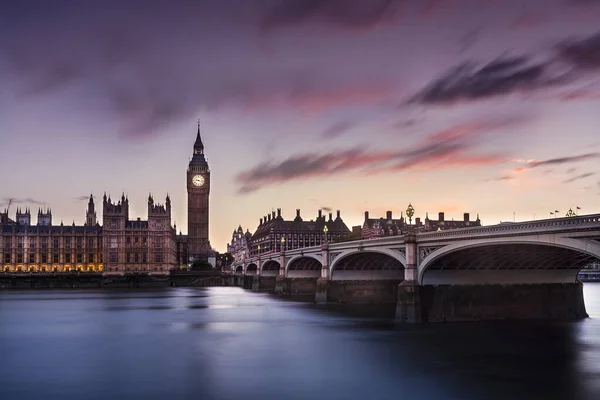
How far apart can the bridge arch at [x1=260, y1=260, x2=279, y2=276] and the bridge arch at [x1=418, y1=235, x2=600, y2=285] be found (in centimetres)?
8264

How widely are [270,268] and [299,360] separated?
101m

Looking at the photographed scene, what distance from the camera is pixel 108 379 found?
3391 cm

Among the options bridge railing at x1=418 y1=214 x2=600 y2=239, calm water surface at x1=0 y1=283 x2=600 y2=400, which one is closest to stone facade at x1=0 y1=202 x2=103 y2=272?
calm water surface at x1=0 y1=283 x2=600 y2=400

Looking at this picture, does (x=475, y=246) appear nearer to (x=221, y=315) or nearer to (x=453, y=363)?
(x=453, y=363)

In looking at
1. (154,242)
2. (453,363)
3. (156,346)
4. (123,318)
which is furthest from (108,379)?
(154,242)

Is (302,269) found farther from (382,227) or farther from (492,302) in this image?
(382,227)

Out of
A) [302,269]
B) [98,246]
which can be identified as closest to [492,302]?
[302,269]

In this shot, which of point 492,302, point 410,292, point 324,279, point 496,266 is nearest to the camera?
point 410,292

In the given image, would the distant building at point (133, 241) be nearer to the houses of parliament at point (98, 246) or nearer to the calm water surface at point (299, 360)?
the houses of parliament at point (98, 246)

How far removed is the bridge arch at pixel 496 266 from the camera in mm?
47844

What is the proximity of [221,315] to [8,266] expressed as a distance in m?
127

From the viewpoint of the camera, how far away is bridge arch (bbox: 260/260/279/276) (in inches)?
5320

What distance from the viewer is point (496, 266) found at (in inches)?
2080

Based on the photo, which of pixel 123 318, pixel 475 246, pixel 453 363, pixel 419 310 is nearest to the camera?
pixel 453 363
